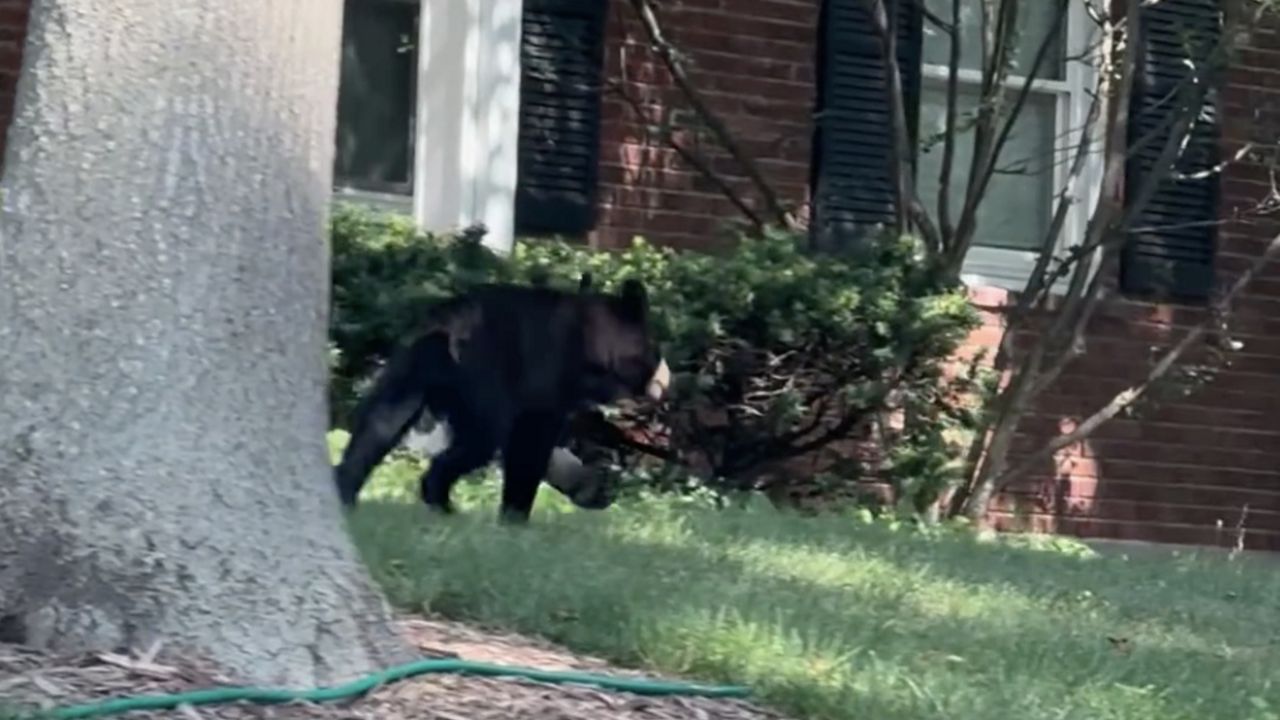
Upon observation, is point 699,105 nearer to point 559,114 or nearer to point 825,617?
point 559,114

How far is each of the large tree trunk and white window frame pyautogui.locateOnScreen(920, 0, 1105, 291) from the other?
7.90 m

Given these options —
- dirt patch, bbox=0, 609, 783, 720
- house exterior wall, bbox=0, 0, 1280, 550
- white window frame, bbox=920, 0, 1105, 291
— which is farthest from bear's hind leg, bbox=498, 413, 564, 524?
white window frame, bbox=920, 0, 1105, 291

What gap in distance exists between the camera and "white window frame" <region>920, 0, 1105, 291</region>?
509 inches

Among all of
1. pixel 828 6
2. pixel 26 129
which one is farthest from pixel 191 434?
pixel 828 6

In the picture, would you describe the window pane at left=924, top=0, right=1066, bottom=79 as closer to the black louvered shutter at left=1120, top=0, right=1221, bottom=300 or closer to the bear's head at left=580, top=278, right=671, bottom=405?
the black louvered shutter at left=1120, top=0, right=1221, bottom=300

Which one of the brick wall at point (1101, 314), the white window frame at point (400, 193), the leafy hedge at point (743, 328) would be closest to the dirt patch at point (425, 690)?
the leafy hedge at point (743, 328)

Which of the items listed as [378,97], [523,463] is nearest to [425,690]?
[523,463]

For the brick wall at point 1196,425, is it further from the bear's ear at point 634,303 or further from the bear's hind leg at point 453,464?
the bear's hind leg at point 453,464

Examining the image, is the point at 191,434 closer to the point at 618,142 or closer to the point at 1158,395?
the point at 618,142

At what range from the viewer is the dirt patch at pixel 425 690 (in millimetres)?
4754

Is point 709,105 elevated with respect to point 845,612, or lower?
elevated

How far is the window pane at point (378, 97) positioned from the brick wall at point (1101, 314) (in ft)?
3.25

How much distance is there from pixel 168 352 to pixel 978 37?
878 cm

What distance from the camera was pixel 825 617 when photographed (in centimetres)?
643
